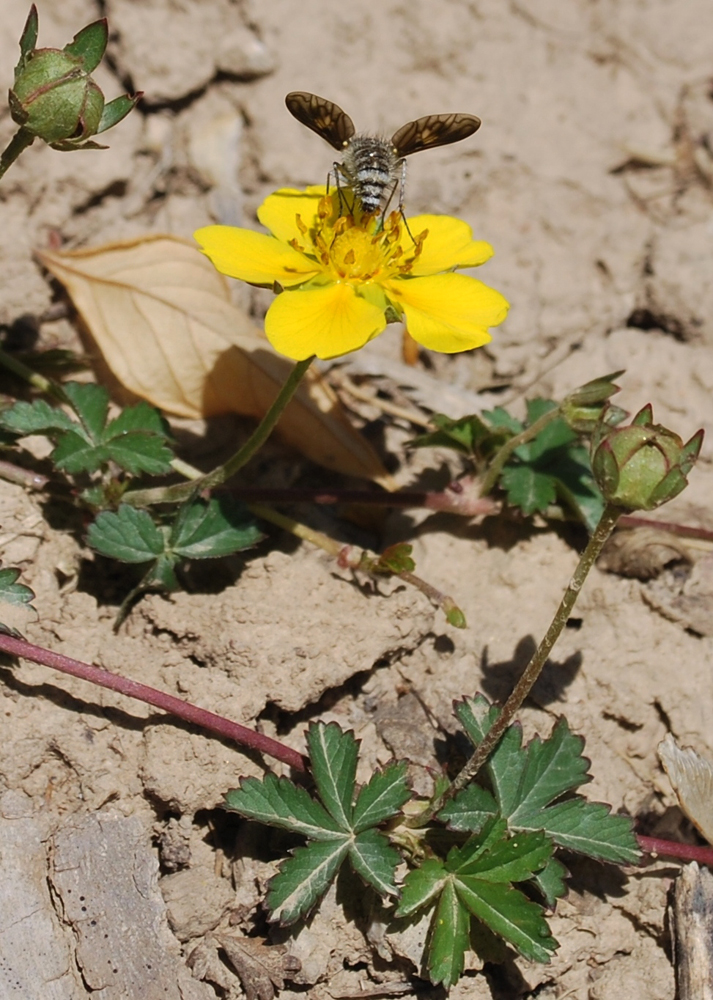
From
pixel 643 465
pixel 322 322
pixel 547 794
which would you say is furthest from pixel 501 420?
pixel 547 794

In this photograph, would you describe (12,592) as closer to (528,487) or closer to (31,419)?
(31,419)

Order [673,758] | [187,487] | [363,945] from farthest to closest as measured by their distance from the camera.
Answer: [187,487] < [673,758] < [363,945]

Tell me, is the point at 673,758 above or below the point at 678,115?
below

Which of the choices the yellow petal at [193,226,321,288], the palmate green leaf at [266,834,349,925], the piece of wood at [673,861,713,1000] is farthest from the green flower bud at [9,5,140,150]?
the piece of wood at [673,861,713,1000]

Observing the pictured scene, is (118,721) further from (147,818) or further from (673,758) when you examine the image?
(673,758)

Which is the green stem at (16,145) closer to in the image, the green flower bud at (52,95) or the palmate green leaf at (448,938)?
the green flower bud at (52,95)

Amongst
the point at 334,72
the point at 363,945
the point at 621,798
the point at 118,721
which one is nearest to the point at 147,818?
the point at 118,721

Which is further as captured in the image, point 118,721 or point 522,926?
point 118,721

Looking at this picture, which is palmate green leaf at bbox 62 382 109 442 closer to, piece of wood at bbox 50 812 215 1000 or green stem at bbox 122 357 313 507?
green stem at bbox 122 357 313 507
